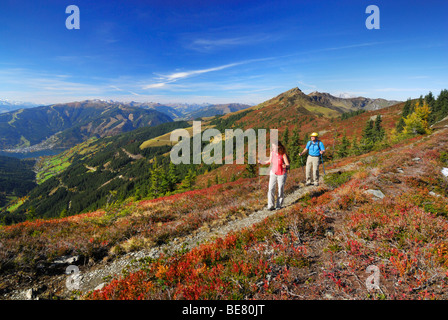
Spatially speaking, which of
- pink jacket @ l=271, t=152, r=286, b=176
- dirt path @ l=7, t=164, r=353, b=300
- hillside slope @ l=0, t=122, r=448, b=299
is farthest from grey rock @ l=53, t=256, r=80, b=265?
pink jacket @ l=271, t=152, r=286, b=176

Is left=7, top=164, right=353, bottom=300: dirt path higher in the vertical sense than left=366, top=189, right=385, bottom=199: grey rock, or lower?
lower

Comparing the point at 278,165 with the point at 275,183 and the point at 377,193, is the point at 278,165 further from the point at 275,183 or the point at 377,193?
the point at 377,193

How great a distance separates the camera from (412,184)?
366 inches

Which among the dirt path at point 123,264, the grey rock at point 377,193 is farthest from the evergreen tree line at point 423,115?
the dirt path at point 123,264

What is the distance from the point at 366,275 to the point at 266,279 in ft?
7.59

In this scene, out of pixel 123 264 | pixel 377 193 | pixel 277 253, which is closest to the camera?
pixel 277 253

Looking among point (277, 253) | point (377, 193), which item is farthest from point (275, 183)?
point (377, 193)

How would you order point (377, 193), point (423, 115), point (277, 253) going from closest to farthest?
point (277, 253)
point (377, 193)
point (423, 115)

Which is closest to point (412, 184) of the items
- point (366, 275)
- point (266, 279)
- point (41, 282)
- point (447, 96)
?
point (366, 275)

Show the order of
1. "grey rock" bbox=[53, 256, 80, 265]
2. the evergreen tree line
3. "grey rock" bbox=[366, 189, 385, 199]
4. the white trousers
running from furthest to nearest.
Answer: the evergreen tree line < the white trousers < "grey rock" bbox=[366, 189, 385, 199] < "grey rock" bbox=[53, 256, 80, 265]

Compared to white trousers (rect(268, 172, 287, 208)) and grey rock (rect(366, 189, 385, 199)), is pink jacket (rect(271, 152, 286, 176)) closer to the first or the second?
white trousers (rect(268, 172, 287, 208))

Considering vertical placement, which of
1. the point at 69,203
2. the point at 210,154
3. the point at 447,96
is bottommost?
the point at 69,203
